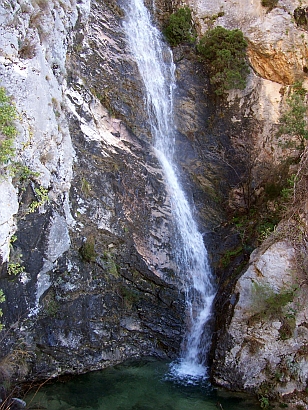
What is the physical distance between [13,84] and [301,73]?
33.7ft

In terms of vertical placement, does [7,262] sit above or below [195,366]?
above

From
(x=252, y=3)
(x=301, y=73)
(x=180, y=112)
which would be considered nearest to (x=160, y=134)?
(x=180, y=112)

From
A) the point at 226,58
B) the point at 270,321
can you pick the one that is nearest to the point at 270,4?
the point at 226,58

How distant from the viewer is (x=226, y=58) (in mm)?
14516

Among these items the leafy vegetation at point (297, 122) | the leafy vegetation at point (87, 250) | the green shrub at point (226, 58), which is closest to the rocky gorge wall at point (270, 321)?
the leafy vegetation at point (297, 122)

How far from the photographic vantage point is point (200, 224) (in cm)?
1358

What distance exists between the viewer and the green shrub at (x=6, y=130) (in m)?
8.28

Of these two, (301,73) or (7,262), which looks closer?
(7,262)

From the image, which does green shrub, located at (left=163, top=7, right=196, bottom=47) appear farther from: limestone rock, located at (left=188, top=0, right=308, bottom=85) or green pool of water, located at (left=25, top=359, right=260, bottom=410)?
green pool of water, located at (left=25, top=359, right=260, bottom=410)

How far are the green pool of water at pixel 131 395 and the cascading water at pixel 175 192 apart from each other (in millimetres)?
668

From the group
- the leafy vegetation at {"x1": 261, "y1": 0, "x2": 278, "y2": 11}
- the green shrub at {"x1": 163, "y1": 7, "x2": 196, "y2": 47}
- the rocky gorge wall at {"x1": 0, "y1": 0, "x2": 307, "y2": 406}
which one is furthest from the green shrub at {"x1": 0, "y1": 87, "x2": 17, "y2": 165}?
the leafy vegetation at {"x1": 261, "y1": 0, "x2": 278, "y2": 11}

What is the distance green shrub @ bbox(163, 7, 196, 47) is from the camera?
50.4ft

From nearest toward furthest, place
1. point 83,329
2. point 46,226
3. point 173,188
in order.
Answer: point 46,226, point 83,329, point 173,188

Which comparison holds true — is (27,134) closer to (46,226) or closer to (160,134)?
(46,226)
